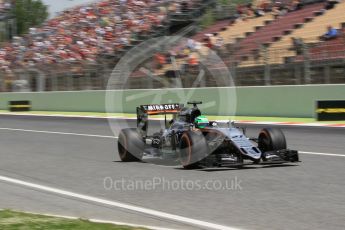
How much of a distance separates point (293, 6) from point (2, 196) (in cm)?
2307

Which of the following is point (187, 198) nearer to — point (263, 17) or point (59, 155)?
point (59, 155)

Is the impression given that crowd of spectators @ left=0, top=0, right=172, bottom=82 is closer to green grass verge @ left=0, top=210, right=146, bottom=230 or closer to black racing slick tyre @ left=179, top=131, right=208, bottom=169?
black racing slick tyre @ left=179, top=131, right=208, bottom=169

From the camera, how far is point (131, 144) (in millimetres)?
10258

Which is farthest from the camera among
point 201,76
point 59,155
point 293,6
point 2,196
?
point 293,6

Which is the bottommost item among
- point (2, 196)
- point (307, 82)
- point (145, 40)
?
point (2, 196)

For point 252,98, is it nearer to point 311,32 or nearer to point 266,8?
point 311,32

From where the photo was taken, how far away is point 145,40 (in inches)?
1302

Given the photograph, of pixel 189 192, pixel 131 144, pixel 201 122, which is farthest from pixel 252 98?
pixel 189 192

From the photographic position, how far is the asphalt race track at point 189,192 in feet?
18.7

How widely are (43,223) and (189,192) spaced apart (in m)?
2.30

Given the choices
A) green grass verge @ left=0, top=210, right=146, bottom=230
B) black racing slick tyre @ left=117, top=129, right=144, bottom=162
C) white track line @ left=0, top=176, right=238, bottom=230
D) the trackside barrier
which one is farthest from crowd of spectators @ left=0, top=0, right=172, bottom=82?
green grass verge @ left=0, top=210, right=146, bottom=230

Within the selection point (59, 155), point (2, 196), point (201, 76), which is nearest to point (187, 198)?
point (2, 196)

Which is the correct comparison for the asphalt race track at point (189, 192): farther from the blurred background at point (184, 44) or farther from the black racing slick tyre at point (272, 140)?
the blurred background at point (184, 44)

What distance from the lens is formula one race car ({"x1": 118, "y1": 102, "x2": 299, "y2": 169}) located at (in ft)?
28.8
